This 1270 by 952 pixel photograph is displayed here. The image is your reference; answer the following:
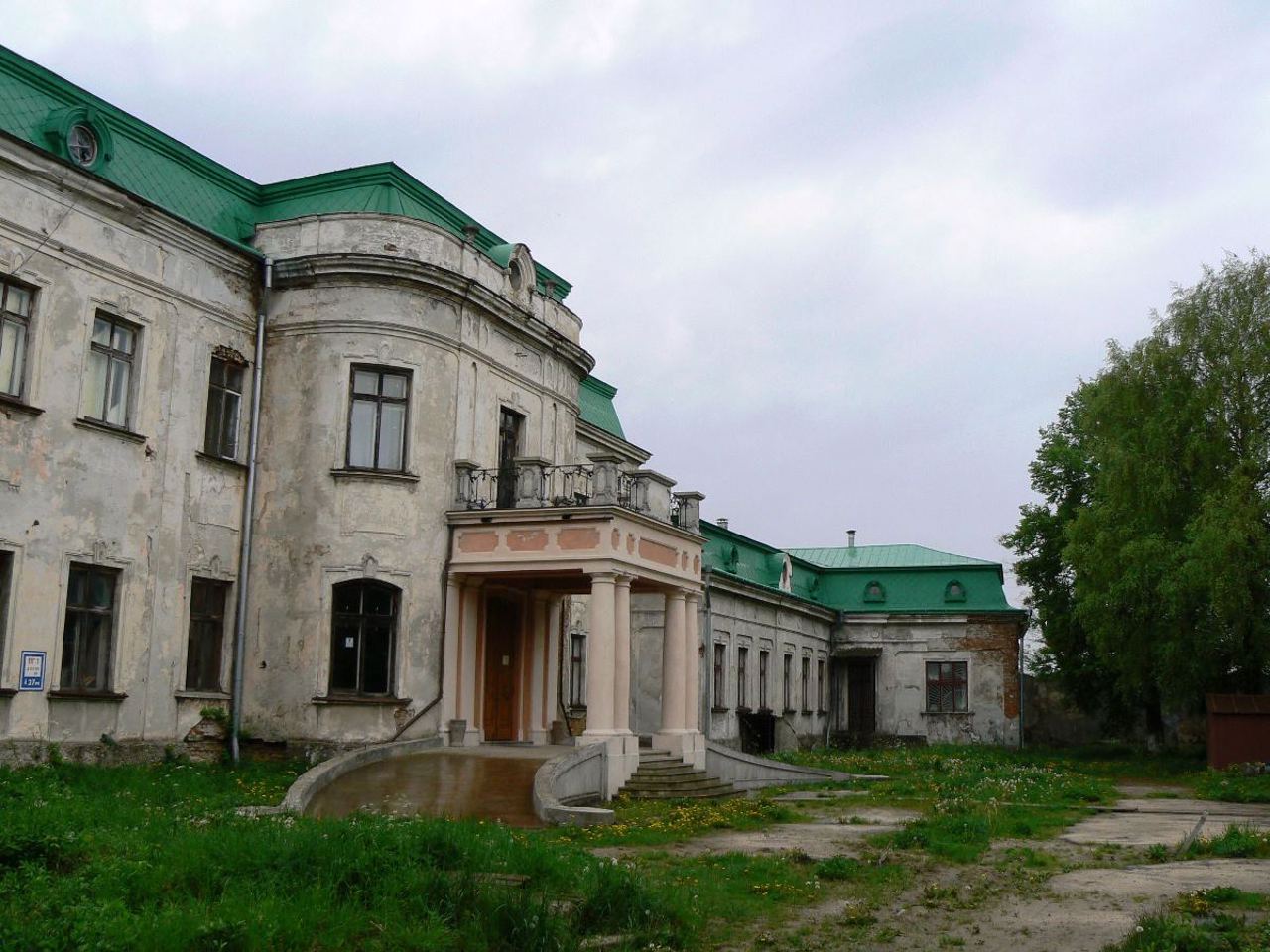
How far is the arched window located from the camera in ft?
64.6

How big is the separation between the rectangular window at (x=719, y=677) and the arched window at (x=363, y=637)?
48.3 ft

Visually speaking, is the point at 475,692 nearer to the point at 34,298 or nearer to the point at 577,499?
the point at 577,499

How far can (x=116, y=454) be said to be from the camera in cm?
1738

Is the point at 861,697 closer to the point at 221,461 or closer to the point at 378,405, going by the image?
the point at 378,405

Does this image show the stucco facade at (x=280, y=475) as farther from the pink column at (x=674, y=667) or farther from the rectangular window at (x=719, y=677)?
the rectangular window at (x=719, y=677)

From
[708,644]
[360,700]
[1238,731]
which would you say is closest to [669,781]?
[360,700]

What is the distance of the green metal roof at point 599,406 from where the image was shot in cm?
3120

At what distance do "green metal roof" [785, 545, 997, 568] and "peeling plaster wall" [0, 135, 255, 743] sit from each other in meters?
Answer: 30.0

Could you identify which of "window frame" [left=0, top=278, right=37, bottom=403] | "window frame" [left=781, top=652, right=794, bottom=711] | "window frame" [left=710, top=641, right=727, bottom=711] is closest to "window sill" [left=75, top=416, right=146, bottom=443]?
"window frame" [left=0, top=278, right=37, bottom=403]

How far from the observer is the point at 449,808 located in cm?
1558

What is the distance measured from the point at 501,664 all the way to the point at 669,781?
13.4 feet

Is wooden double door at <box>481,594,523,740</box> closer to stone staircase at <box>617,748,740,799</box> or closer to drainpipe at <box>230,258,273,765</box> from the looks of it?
stone staircase at <box>617,748,740,799</box>

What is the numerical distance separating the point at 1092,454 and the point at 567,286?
15180 millimetres

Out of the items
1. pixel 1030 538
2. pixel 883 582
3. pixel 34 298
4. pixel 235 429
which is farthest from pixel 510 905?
pixel 883 582
